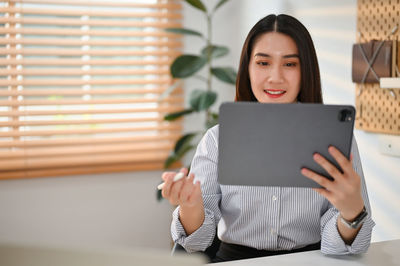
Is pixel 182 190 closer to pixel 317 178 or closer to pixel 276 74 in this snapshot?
pixel 317 178

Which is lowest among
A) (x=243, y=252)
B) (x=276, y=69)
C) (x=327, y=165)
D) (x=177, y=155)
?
(x=243, y=252)

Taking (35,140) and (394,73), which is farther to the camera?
(35,140)

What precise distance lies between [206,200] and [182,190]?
281 mm

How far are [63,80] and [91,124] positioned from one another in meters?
0.31

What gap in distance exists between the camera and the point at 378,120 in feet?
6.43

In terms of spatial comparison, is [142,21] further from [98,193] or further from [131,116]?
[98,193]

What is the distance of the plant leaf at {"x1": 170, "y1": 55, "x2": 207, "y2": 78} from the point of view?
9.24 feet

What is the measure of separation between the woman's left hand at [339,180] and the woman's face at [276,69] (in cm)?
45

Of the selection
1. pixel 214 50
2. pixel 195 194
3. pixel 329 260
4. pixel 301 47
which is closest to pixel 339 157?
pixel 329 260

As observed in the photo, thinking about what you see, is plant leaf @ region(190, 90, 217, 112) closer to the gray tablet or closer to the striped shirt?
the striped shirt

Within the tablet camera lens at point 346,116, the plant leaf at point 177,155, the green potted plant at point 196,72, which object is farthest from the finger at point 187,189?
the plant leaf at point 177,155

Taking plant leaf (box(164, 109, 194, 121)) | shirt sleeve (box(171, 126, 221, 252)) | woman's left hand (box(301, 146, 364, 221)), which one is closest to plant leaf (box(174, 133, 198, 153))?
plant leaf (box(164, 109, 194, 121))

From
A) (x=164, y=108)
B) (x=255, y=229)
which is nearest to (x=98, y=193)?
(x=164, y=108)

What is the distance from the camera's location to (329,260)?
1.27 meters
